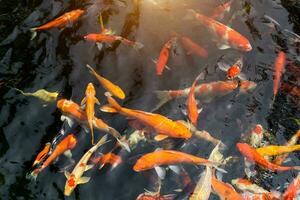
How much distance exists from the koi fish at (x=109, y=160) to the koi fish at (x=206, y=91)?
0.91 m

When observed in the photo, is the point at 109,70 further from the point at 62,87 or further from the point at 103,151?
the point at 103,151

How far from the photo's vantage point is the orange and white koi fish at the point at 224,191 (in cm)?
557

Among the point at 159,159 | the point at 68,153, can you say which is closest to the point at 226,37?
the point at 159,159

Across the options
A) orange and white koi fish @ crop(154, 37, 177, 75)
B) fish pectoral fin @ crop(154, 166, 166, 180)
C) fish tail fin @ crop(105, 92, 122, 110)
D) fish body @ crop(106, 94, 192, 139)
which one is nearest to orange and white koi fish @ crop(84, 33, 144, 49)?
orange and white koi fish @ crop(154, 37, 177, 75)

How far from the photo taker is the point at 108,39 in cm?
720

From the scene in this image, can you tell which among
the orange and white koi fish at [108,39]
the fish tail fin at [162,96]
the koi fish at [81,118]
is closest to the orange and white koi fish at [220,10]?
the orange and white koi fish at [108,39]

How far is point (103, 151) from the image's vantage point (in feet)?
19.8

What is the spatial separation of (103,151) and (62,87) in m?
1.18

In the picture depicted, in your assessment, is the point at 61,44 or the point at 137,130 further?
the point at 61,44

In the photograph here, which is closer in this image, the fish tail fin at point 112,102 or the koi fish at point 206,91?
the fish tail fin at point 112,102

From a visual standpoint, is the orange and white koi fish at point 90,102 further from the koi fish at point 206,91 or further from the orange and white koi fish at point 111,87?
the koi fish at point 206,91

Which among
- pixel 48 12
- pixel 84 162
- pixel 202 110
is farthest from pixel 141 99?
pixel 48 12

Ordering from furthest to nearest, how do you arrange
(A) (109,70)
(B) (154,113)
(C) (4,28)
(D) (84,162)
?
(C) (4,28) < (A) (109,70) < (B) (154,113) < (D) (84,162)

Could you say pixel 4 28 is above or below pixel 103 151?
above
